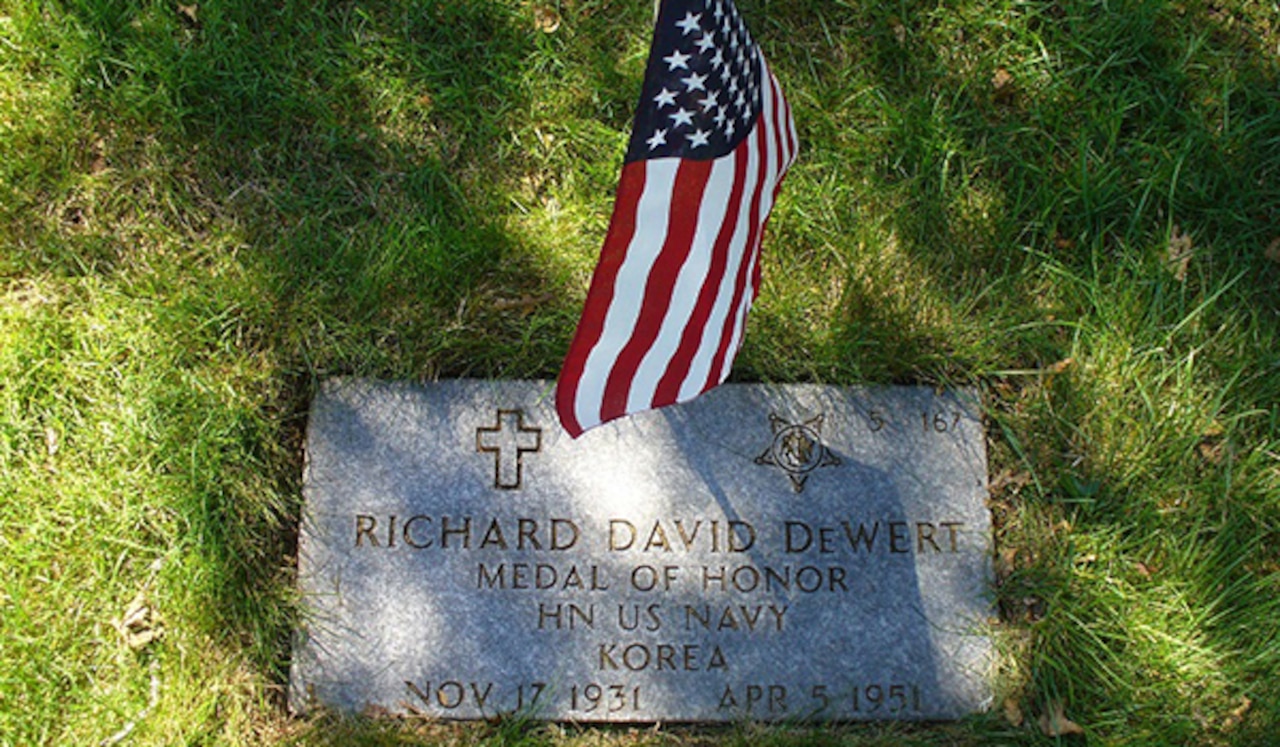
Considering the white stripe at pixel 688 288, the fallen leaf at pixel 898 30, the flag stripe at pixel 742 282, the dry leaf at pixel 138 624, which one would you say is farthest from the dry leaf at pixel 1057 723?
the dry leaf at pixel 138 624

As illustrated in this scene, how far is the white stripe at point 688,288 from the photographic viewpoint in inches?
100.0

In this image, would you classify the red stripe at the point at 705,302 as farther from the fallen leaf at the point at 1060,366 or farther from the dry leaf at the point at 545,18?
the dry leaf at the point at 545,18

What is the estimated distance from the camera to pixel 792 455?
3.38 m


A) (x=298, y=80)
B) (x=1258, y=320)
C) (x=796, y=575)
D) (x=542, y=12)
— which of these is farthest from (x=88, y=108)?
(x=1258, y=320)

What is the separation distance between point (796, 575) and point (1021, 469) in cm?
77

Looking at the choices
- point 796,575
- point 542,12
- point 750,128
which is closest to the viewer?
point 750,128

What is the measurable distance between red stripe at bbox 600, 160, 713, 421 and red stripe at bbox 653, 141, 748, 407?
0.35 feet

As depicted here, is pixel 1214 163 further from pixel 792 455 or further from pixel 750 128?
pixel 750 128

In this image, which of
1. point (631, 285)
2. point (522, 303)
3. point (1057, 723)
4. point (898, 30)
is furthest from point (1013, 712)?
point (898, 30)

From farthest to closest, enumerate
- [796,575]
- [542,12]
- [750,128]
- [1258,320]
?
[542,12]
[1258,320]
[796,575]
[750,128]

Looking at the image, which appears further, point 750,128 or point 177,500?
point 177,500

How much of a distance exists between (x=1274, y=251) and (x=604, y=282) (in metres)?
2.45

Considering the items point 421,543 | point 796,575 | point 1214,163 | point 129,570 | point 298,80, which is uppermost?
point 1214,163

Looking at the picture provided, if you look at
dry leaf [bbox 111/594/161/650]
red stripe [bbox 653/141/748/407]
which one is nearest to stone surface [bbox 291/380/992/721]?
dry leaf [bbox 111/594/161/650]
